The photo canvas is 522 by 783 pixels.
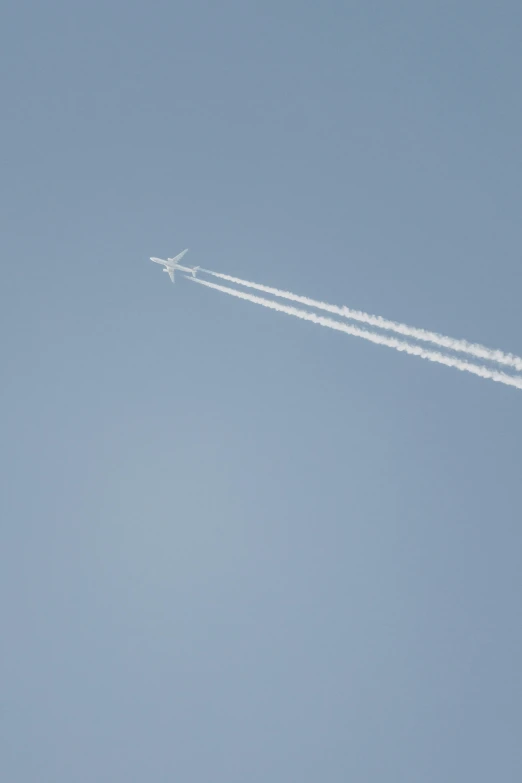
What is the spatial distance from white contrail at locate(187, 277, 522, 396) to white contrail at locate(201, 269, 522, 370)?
0.51m

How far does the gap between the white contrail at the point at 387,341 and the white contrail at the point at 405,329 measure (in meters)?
0.51

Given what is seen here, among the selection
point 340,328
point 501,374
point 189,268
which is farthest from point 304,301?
point 501,374

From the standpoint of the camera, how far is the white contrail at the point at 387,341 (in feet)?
122

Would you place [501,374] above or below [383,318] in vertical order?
below

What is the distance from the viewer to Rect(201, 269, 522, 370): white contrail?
37.5m

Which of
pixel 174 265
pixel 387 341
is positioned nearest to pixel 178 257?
pixel 174 265

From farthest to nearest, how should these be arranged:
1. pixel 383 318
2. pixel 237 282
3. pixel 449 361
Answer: pixel 237 282
pixel 383 318
pixel 449 361

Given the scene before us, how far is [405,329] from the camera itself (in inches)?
1657

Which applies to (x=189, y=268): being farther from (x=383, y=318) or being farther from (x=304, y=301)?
(x=383, y=318)

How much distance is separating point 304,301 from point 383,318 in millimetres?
4889

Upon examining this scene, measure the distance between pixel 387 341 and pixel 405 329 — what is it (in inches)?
44.3

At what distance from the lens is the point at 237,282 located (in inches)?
1836

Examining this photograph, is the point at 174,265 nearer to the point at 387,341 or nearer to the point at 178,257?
the point at 178,257

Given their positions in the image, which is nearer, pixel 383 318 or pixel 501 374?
pixel 501 374
